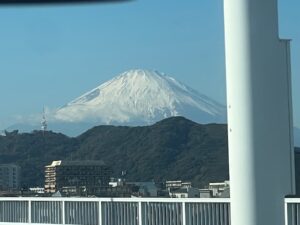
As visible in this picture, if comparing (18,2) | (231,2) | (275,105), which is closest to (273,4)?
(231,2)

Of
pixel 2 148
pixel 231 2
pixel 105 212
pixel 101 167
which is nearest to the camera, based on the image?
pixel 231 2

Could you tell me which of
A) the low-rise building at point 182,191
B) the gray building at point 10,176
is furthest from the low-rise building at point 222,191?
the gray building at point 10,176

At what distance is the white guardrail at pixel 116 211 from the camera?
17.5 m

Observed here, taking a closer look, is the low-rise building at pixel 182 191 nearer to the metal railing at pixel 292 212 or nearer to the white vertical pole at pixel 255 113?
the metal railing at pixel 292 212

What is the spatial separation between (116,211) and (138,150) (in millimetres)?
42346

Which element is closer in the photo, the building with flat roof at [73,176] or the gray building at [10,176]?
the building with flat roof at [73,176]

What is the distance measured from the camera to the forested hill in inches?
2131

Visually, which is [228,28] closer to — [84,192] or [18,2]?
[18,2]

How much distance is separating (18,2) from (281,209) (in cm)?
1216

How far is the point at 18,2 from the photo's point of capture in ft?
13.9

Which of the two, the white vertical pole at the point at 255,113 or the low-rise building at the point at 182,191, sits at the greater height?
the white vertical pole at the point at 255,113

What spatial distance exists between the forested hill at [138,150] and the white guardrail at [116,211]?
86.2 feet

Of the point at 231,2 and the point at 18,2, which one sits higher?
the point at 231,2

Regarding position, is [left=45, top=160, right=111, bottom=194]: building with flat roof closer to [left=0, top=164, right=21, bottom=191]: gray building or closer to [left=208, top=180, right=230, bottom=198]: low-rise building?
[left=0, top=164, right=21, bottom=191]: gray building
